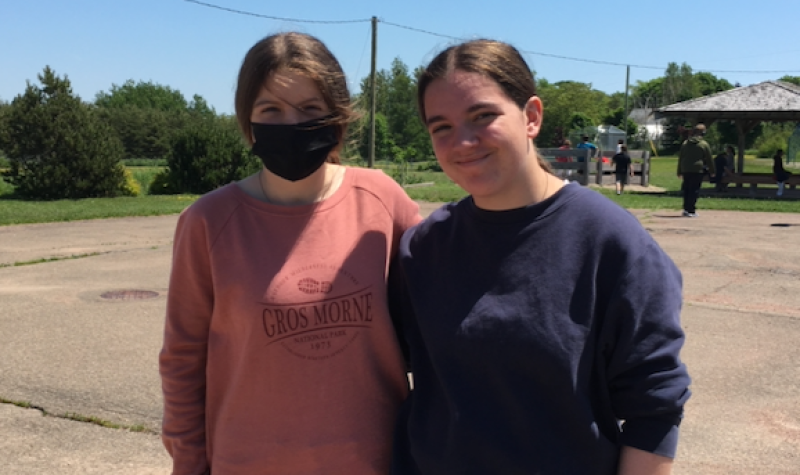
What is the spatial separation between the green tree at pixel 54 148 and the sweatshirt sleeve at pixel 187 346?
74.1 ft

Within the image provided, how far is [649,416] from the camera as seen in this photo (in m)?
1.54

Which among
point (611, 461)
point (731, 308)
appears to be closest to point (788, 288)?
point (731, 308)

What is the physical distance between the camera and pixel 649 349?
1520mm

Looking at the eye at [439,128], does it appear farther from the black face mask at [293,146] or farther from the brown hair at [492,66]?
the black face mask at [293,146]

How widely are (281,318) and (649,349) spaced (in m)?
0.84

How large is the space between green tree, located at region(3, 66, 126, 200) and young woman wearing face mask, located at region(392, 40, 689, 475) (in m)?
23.0

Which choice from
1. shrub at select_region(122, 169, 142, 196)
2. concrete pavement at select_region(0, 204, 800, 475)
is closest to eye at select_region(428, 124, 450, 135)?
concrete pavement at select_region(0, 204, 800, 475)

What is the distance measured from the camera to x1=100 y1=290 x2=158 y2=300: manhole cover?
8.12 metres

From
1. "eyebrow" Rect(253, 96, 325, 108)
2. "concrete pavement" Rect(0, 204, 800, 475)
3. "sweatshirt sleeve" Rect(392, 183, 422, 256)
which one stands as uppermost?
"eyebrow" Rect(253, 96, 325, 108)

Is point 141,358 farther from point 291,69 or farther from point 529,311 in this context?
point 529,311

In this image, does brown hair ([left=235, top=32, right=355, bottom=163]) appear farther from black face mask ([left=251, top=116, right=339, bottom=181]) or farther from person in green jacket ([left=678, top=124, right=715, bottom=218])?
person in green jacket ([left=678, top=124, right=715, bottom=218])

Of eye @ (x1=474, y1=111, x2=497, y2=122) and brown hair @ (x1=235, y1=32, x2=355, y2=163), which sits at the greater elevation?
brown hair @ (x1=235, y1=32, x2=355, y2=163)

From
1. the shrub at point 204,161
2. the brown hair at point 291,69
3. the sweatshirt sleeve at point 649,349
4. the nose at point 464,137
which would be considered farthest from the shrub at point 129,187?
the sweatshirt sleeve at point 649,349

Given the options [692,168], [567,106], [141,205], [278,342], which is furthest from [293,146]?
[567,106]
